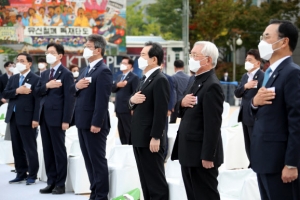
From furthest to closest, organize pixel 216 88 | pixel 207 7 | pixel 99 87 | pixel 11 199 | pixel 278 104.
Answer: pixel 207 7
pixel 11 199
pixel 99 87
pixel 216 88
pixel 278 104

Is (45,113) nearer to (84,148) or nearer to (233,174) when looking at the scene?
(84,148)

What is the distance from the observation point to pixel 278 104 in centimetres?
396

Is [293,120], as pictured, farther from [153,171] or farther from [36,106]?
[36,106]

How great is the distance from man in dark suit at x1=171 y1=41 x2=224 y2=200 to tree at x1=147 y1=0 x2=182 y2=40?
18.8 meters

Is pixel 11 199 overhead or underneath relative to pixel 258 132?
underneath

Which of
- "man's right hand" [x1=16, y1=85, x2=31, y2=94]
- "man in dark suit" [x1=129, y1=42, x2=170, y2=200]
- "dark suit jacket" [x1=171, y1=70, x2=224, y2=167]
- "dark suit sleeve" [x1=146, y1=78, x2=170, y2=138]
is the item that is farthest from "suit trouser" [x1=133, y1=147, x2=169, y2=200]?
"man's right hand" [x1=16, y1=85, x2=31, y2=94]

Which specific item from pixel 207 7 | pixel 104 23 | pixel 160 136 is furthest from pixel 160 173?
pixel 207 7

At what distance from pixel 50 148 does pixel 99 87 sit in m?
1.44

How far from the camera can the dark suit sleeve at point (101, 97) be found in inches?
256

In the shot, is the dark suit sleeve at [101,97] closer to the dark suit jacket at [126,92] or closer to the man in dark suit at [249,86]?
the man in dark suit at [249,86]

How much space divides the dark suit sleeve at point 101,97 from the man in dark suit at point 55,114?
2.50ft

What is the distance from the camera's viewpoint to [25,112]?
8.03m

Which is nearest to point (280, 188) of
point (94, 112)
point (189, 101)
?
point (189, 101)

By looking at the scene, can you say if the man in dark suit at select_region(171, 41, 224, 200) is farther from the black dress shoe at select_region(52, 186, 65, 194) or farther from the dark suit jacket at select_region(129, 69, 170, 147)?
the black dress shoe at select_region(52, 186, 65, 194)
